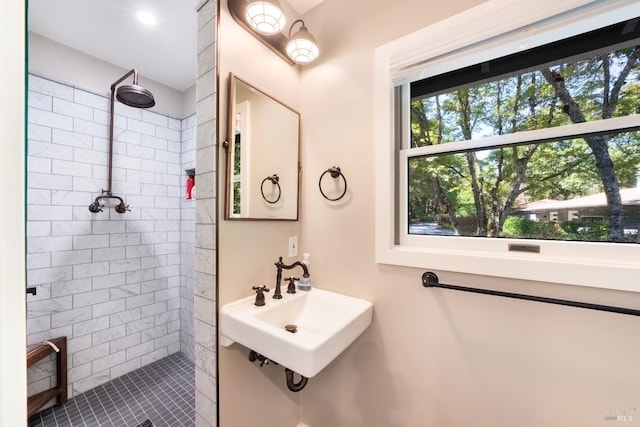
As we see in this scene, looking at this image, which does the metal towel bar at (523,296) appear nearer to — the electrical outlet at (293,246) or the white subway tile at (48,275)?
the electrical outlet at (293,246)

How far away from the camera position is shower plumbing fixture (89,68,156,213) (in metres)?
1.68

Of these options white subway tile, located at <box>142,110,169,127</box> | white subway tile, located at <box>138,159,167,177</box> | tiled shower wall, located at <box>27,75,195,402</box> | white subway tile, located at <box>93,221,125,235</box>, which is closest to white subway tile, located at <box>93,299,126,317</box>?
tiled shower wall, located at <box>27,75,195,402</box>

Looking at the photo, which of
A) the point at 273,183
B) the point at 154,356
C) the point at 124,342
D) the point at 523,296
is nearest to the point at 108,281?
the point at 124,342

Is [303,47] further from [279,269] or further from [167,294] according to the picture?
[167,294]

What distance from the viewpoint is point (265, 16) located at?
45.6 inches

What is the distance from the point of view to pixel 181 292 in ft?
7.95

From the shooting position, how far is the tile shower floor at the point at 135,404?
63.9 inches

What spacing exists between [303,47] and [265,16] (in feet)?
0.83

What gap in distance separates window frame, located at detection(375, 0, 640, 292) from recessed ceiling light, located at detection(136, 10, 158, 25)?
144cm

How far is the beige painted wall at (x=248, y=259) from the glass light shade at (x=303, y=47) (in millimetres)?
118

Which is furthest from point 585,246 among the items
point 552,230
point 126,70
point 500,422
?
point 126,70

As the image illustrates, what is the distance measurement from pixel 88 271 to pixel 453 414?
2.50m
